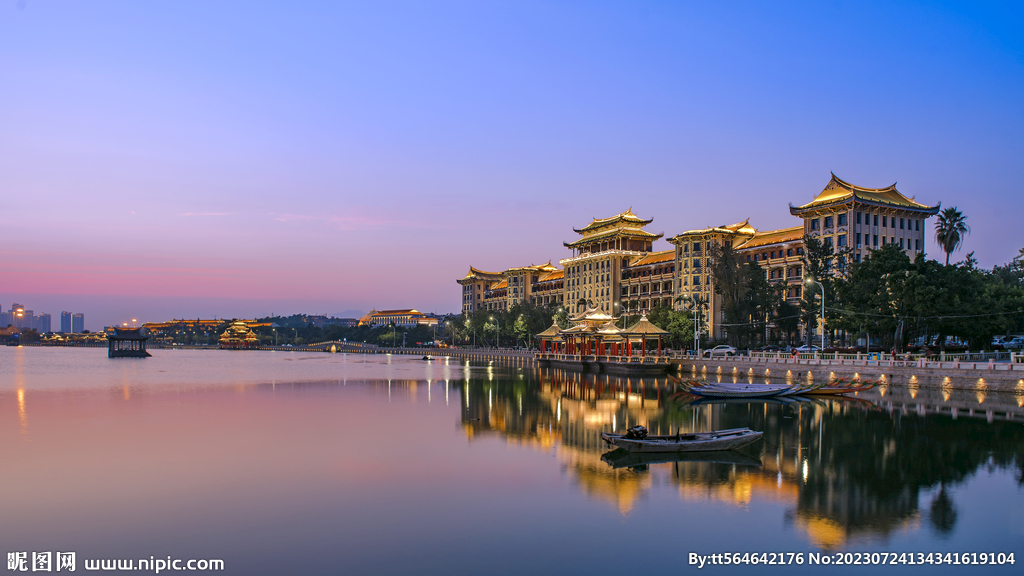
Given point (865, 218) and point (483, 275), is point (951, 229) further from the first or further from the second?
point (483, 275)

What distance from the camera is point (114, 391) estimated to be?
47.1m

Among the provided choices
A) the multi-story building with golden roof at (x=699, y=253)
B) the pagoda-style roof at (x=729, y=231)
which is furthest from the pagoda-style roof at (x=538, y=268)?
the pagoda-style roof at (x=729, y=231)

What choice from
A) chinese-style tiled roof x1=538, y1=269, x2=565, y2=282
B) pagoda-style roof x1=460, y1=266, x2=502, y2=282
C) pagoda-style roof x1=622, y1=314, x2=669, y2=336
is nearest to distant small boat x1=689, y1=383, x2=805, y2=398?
pagoda-style roof x1=622, y1=314, x2=669, y2=336

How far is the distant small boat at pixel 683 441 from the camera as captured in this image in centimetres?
2214

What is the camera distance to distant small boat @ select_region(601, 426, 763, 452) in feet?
72.6

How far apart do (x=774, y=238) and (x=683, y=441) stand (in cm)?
6874

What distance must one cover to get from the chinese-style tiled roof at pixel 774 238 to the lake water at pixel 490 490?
4763 cm

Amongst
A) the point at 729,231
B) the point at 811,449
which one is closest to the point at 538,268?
the point at 729,231

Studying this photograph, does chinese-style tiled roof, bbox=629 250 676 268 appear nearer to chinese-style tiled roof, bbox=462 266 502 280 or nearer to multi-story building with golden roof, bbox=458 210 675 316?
multi-story building with golden roof, bbox=458 210 675 316

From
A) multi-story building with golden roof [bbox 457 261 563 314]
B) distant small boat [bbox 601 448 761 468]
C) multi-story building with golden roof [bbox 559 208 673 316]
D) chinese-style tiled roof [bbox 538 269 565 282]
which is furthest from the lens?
multi-story building with golden roof [bbox 457 261 563 314]

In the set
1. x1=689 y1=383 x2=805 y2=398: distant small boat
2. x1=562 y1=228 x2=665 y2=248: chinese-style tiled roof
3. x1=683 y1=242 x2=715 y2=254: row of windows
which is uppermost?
x1=562 y1=228 x2=665 y2=248: chinese-style tiled roof

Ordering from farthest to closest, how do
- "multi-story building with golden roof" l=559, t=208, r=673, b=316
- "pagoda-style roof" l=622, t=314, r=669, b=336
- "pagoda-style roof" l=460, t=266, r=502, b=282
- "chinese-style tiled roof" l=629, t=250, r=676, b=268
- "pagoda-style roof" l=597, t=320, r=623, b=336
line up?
"pagoda-style roof" l=460, t=266, r=502, b=282 → "multi-story building with golden roof" l=559, t=208, r=673, b=316 → "chinese-style tiled roof" l=629, t=250, r=676, b=268 → "pagoda-style roof" l=597, t=320, r=623, b=336 → "pagoda-style roof" l=622, t=314, r=669, b=336

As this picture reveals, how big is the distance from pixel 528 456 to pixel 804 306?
153ft

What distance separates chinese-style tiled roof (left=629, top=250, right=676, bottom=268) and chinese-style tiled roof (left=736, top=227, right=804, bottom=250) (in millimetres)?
11751
